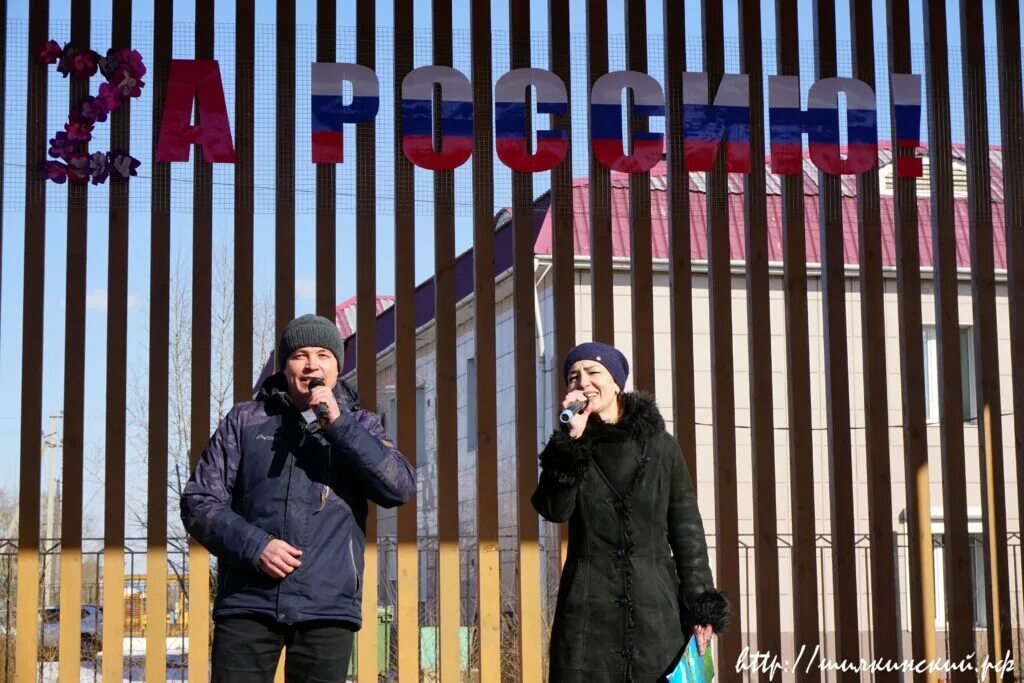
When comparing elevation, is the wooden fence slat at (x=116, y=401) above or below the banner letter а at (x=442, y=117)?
below

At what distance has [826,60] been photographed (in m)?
6.18

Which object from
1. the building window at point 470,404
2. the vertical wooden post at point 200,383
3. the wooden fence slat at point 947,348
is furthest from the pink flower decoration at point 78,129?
the building window at point 470,404

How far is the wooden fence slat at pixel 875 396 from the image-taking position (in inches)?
232

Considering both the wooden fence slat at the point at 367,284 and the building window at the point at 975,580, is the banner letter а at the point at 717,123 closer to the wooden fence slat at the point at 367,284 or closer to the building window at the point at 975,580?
the wooden fence slat at the point at 367,284

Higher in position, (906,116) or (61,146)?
(906,116)

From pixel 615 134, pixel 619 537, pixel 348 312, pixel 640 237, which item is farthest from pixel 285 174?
→ pixel 348 312

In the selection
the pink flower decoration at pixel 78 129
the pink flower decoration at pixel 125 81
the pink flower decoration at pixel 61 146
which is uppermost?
the pink flower decoration at pixel 125 81

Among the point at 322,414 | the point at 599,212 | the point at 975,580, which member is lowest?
the point at 975,580

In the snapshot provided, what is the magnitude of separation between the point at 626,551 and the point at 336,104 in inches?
115

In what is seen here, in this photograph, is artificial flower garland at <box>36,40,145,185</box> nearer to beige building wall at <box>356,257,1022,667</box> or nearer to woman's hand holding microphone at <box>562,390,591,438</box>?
woman's hand holding microphone at <box>562,390,591,438</box>

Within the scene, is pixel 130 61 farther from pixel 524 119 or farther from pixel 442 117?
pixel 524 119

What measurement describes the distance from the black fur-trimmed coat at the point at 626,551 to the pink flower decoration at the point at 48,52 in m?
3.23

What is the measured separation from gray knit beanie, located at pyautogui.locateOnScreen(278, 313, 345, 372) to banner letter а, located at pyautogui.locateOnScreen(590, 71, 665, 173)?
8.70 ft

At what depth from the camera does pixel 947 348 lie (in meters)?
6.18
